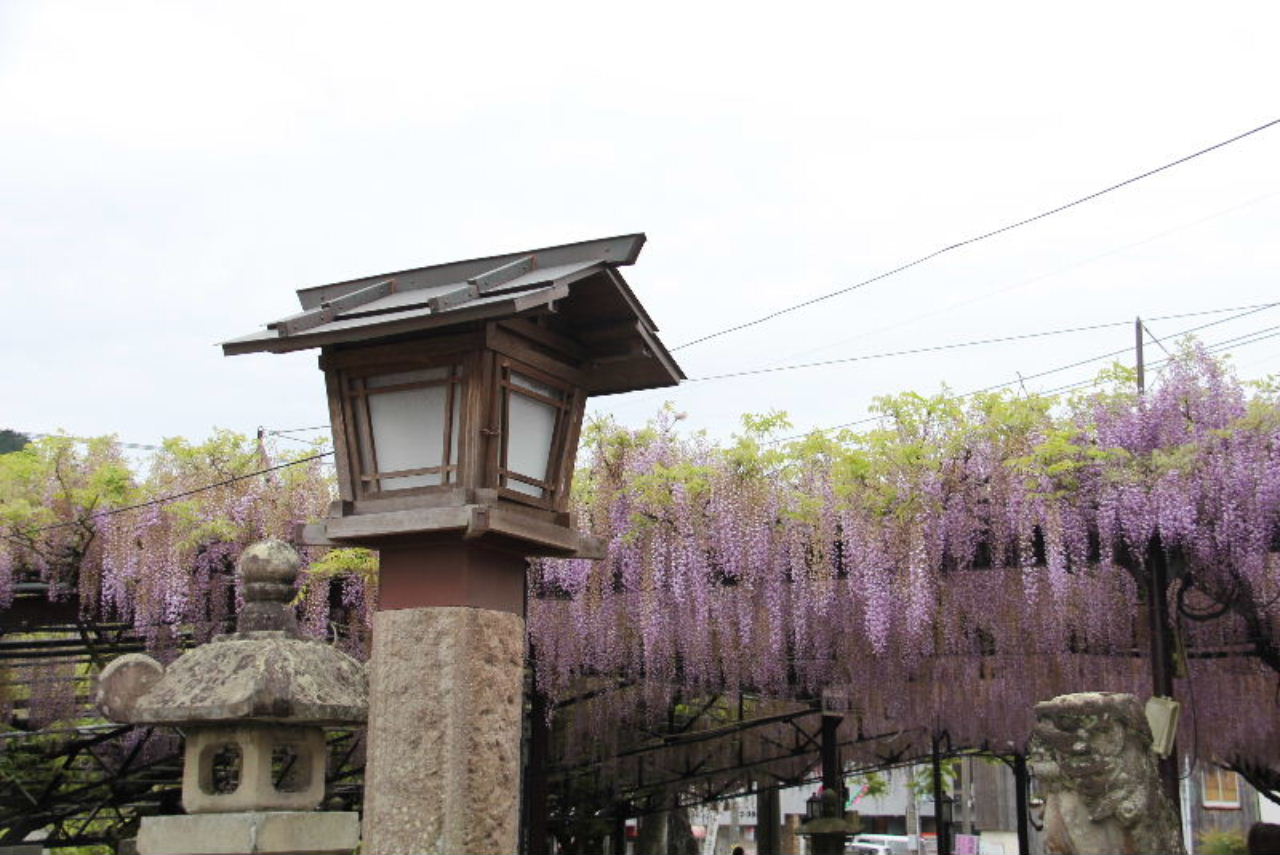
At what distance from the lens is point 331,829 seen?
400cm

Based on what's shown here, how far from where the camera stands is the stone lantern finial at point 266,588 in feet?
13.6

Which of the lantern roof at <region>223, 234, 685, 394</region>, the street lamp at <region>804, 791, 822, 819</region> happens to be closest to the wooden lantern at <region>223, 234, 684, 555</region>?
the lantern roof at <region>223, 234, 685, 394</region>

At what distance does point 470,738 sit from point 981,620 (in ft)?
20.6

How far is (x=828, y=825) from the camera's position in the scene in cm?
1281

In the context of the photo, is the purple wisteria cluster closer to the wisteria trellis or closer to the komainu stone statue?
the wisteria trellis

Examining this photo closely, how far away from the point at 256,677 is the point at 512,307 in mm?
1402

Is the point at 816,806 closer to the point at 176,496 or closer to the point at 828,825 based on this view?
the point at 828,825

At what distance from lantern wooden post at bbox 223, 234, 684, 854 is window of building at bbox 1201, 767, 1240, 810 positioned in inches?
978

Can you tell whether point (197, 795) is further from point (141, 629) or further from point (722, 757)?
point (722, 757)

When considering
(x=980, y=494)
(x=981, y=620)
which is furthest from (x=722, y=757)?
(x=980, y=494)

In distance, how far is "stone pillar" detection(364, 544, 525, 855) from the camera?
386cm

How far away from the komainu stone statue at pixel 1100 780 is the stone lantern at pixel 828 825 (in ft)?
29.4

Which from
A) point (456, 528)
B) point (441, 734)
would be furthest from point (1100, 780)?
point (456, 528)

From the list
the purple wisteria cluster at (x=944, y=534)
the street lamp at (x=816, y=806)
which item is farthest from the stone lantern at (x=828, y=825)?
the purple wisteria cluster at (x=944, y=534)
